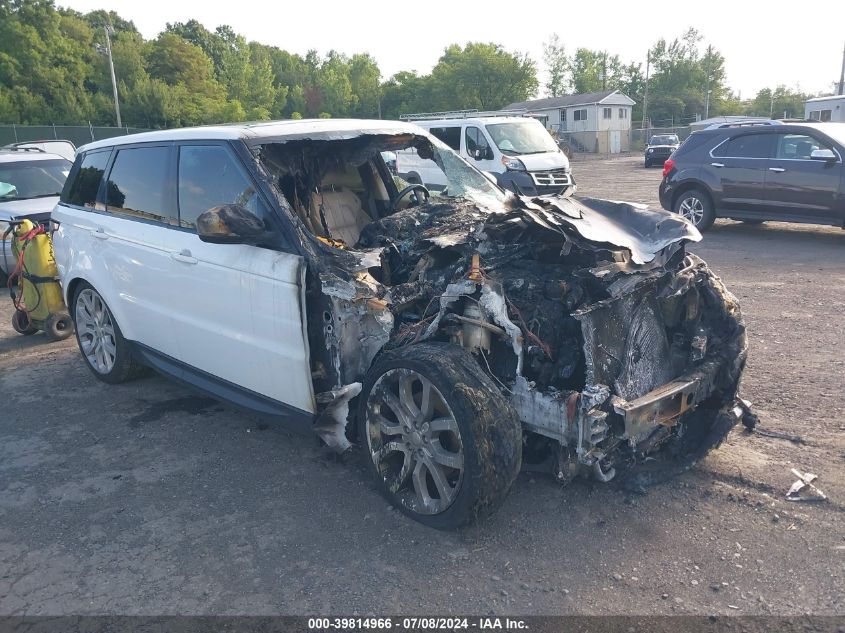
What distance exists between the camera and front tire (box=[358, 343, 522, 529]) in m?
3.09

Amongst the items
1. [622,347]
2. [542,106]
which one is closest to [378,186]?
[622,347]

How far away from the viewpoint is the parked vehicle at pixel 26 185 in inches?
364

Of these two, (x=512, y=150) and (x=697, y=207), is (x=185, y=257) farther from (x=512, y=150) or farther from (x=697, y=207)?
(x=512, y=150)

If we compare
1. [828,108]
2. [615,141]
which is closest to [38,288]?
[828,108]

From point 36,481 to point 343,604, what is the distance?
236cm

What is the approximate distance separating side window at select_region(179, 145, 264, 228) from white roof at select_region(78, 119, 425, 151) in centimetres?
11

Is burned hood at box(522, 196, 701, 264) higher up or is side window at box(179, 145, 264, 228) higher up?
side window at box(179, 145, 264, 228)

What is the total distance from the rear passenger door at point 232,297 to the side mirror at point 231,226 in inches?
4.7

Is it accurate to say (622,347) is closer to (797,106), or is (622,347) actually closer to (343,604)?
(343,604)

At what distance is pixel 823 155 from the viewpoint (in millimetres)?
10203

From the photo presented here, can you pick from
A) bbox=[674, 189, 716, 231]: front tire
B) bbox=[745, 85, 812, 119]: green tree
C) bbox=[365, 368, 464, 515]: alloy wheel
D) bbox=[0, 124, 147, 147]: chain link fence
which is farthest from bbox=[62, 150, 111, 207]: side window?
bbox=[745, 85, 812, 119]: green tree

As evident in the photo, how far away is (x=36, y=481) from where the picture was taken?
4125mm

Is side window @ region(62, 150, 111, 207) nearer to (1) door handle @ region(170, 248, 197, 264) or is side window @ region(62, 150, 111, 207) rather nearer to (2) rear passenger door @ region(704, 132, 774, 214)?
(1) door handle @ region(170, 248, 197, 264)

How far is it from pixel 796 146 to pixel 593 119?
46468 mm
